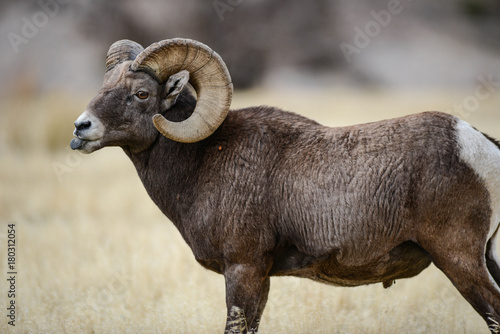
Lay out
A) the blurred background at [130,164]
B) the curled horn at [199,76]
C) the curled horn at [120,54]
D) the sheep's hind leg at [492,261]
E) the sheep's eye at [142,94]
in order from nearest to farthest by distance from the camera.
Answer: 1. the sheep's hind leg at [492,261]
2. the curled horn at [199,76]
3. the sheep's eye at [142,94]
4. the curled horn at [120,54]
5. the blurred background at [130,164]

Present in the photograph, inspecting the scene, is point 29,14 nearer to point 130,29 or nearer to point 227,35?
point 130,29

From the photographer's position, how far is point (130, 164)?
57.6 ft

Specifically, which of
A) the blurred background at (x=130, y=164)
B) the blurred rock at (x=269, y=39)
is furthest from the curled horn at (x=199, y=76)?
the blurred rock at (x=269, y=39)

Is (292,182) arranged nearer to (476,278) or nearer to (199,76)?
(199,76)

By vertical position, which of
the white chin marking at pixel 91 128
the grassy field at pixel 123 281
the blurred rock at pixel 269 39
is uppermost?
the blurred rock at pixel 269 39

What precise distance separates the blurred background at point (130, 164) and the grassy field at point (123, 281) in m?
0.03

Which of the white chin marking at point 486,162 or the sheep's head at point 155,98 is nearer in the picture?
the white chin marking at point 486,162

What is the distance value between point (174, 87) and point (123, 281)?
4055mm

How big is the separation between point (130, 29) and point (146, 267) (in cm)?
3117

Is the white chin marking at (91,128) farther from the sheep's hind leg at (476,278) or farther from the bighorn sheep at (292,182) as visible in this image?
the sheep's hind leg at (476,278)

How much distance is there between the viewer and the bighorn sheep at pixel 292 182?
5.01 meters

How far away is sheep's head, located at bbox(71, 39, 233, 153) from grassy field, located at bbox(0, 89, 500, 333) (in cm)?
244

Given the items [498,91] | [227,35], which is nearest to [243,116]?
[498,91]

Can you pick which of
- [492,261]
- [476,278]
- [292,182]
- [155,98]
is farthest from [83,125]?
[492,261]
